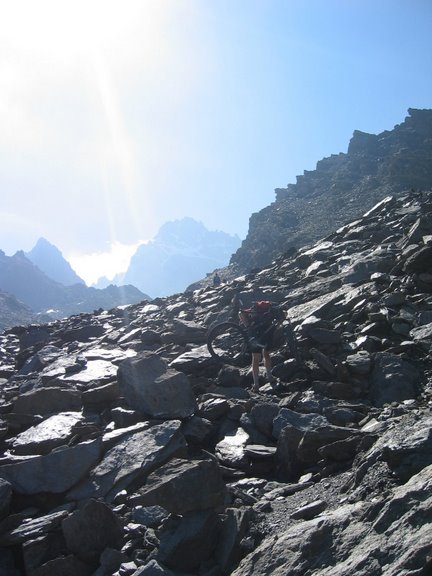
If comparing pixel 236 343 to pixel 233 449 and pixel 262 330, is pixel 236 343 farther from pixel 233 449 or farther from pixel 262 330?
pixel 233 449

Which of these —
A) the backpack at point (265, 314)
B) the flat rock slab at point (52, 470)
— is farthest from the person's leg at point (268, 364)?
the flat rock slab at point (52, 470)

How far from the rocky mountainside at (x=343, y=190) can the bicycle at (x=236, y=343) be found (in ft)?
198

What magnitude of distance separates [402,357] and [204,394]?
5051 millimetres

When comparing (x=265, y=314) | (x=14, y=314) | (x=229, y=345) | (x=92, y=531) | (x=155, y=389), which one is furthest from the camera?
(x=14, y=314)

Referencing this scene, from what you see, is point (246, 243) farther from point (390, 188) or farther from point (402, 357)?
point (402, 357)

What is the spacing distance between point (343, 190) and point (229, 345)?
9785 centimetres

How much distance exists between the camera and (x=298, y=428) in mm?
7984

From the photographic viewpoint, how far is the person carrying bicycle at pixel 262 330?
11.9m

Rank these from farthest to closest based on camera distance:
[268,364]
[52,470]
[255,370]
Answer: [268,364] → [255,370] → [52,470]

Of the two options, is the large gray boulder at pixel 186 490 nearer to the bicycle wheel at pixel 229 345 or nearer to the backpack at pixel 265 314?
the backpack at pixel 265 314

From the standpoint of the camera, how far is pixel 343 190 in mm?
104438

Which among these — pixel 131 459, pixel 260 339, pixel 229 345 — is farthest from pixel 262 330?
A: pixel 131 459

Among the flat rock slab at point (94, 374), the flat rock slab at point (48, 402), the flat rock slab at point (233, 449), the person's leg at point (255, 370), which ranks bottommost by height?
the flat rock slab at point (233, 449)

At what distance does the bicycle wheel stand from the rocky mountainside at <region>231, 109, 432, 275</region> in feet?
197
